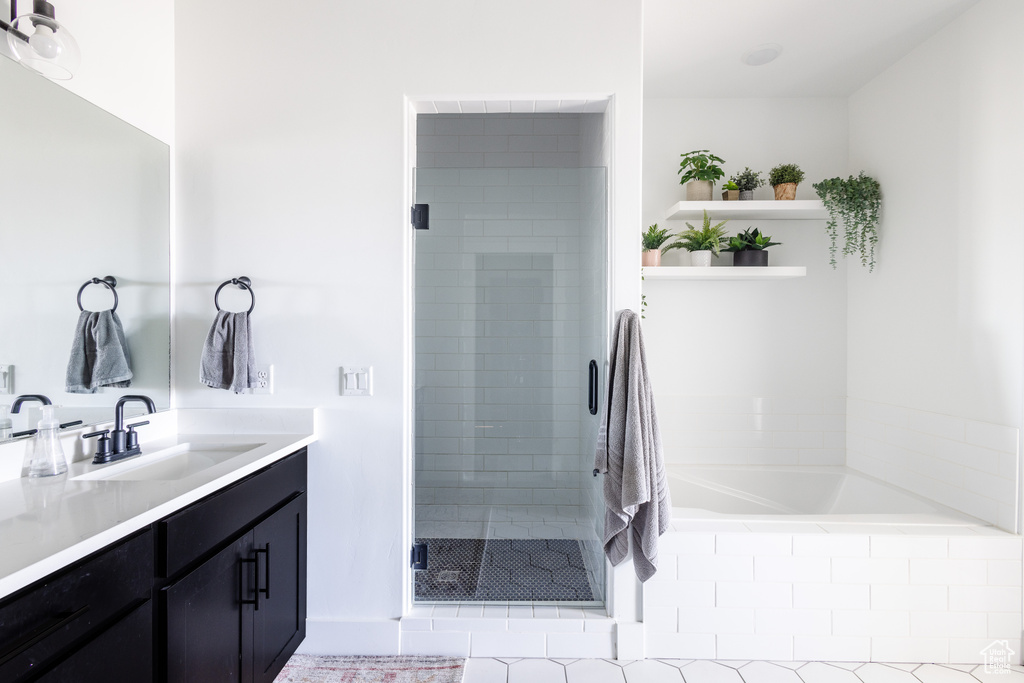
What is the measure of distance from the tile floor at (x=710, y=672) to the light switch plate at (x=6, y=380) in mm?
1641

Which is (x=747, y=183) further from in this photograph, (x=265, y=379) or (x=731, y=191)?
(x=265, y=379)

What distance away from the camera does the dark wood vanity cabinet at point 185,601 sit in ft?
3.01

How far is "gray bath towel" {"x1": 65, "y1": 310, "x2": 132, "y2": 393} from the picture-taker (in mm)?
1594

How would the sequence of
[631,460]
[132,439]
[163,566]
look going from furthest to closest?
[631,460]
[132,439]
[163,566]

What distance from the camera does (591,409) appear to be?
2074 mm

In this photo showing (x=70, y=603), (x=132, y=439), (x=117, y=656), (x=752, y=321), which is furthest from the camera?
(x=752, y=321)

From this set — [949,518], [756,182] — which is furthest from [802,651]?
[756,182]

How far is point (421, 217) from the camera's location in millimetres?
2055

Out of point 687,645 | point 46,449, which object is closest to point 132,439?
point 46,449

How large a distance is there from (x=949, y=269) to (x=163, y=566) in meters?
3.02

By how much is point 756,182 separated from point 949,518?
1759mm

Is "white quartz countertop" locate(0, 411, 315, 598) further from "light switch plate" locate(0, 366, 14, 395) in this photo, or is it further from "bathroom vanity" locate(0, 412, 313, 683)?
"light switch plate" locate(0, 366, 14, 395)

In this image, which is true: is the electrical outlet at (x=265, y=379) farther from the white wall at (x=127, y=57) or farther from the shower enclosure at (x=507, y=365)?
the white wall at (x=127, y=57)

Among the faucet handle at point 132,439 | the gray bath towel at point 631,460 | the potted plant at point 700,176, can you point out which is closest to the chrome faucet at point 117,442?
the faucet handle at point 132,439
